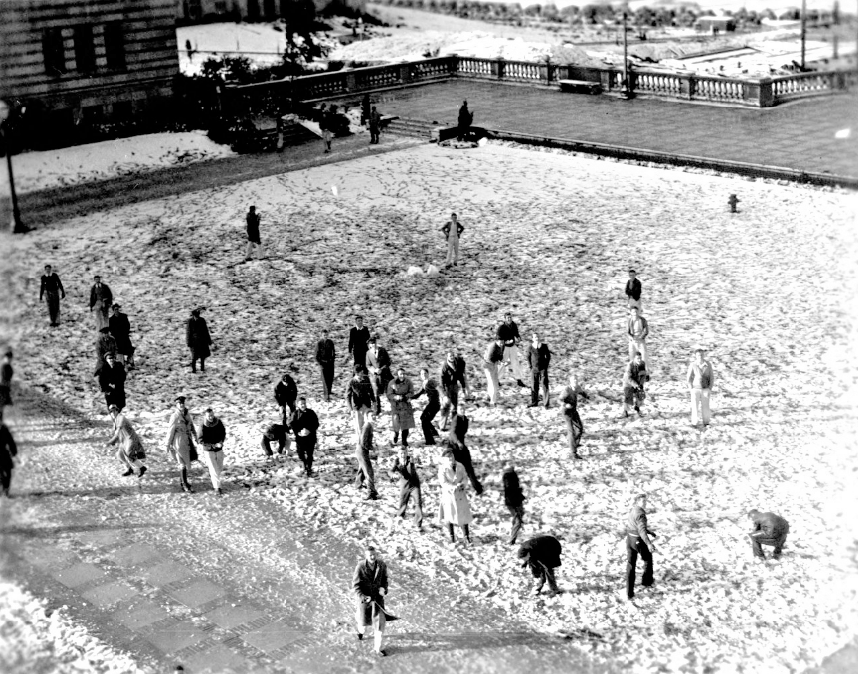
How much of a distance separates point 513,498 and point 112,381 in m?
8.83

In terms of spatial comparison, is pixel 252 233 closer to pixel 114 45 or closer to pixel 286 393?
pixel 286 393

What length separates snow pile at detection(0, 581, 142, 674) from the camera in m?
14.2

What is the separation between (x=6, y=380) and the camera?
619cm

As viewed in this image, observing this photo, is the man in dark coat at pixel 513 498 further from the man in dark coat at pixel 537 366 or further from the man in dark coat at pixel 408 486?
the man in dark coat at pixel 537 366

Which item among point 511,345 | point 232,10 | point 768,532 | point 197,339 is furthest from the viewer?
point 232,10

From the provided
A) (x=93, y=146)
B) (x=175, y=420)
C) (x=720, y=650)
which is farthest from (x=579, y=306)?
(x=93, y=146)

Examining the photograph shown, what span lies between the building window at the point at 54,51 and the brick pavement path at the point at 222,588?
2771cm

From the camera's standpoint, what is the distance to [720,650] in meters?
14.1

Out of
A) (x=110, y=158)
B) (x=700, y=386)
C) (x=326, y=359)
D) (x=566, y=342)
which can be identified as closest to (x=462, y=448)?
(x=700, y=386)

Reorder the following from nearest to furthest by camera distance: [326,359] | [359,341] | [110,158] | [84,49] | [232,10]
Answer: [326,359]
[359,341]
[110,158]
[84,49]
[232,10]

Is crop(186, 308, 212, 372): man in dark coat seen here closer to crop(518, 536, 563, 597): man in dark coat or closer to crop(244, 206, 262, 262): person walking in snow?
crop(244, 206, 262, 262): person walking in snow

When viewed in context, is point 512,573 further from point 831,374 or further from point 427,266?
point 427,266

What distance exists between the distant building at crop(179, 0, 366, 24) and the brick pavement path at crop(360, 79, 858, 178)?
25.0 meters

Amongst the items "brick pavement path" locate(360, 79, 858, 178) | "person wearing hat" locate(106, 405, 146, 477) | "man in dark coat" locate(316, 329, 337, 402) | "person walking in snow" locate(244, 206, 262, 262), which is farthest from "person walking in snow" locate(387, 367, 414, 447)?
"brick pavement path" locate(360, 79, 858, 178)
